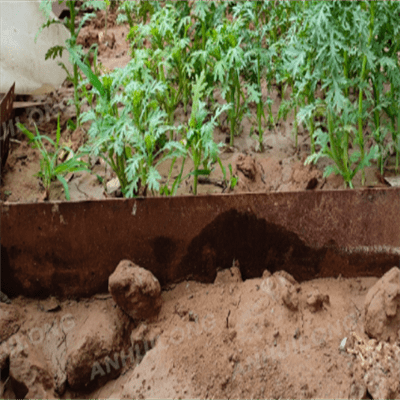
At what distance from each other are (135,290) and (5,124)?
1876mm

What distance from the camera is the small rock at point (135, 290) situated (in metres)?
1.91

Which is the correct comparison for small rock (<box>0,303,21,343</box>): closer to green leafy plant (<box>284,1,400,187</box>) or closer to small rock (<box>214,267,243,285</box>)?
small rock (<box>214,267,243,285</box>)

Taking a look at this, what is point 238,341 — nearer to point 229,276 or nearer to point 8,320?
point 229,276

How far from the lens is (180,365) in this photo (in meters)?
1.80

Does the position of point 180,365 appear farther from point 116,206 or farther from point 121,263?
point 116,206

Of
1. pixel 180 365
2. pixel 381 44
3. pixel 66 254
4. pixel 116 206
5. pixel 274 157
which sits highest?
pixel 381 44

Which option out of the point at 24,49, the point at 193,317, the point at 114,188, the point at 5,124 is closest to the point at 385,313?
the point at 193,317

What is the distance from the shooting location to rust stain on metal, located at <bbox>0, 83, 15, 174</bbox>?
310 centimetres

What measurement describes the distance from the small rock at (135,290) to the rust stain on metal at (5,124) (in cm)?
164

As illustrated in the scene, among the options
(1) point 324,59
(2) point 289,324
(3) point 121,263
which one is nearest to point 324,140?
(1) point 324,59

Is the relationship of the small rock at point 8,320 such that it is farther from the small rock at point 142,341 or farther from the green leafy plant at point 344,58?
the green leafy plant at point 344,58

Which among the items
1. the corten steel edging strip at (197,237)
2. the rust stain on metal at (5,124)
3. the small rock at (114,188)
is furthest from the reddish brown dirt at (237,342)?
the rust stain on metal at (5,124)

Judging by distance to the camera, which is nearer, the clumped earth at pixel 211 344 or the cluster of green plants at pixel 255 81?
the clumped earth at pixel 211 344

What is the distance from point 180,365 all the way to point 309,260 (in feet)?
2.69
